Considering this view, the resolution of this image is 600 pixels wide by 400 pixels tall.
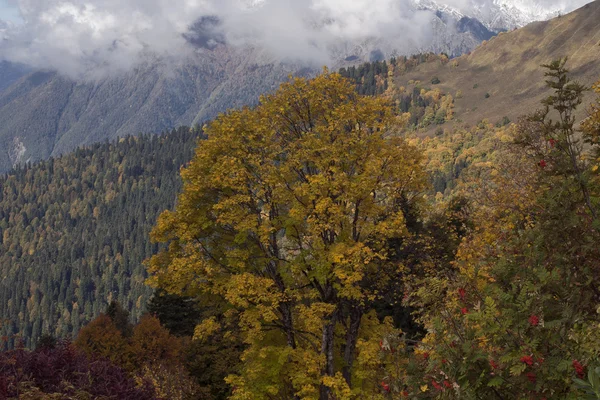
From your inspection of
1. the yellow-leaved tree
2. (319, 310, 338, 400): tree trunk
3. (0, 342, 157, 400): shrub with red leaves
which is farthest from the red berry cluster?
(319, 310, 338, 400): tree trunk

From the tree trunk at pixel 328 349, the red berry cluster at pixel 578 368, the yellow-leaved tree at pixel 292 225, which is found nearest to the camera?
the red berry cluster at pixel 578 368

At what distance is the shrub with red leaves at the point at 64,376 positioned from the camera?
11.5 m

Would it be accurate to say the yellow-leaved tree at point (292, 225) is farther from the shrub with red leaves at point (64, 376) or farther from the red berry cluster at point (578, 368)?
the red berry cluster at point (578, 368)

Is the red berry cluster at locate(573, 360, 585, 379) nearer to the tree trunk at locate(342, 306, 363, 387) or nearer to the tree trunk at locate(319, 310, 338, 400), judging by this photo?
the tree trunk at locate(319, 310, 338, 400)

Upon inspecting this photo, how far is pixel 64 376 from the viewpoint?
41.3ft

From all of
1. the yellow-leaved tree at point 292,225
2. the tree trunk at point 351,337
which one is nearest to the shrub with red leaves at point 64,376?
the yellow-leaved tree at point 292,225

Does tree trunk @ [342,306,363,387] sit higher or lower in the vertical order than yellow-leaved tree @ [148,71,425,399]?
lower

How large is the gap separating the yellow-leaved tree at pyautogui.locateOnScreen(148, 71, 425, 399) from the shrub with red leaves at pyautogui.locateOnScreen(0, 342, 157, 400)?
22.2 ft

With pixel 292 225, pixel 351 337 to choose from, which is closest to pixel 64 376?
pixel 292 225

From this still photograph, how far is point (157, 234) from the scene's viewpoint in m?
21.6

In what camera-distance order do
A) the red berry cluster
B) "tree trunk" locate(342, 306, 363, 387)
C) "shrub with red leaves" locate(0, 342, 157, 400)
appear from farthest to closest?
"tree trunk" locate(342, 306, 363, 387)
"shrub with red leaves" locate(0, 342, 157, 400)
the red berry cluster

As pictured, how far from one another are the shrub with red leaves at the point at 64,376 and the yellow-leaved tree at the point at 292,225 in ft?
22.2

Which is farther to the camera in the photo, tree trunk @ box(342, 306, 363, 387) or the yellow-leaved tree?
tree trunk @ box(342, 306, 363, 387)

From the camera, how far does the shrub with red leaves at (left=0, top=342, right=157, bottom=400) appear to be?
11.5 metres
